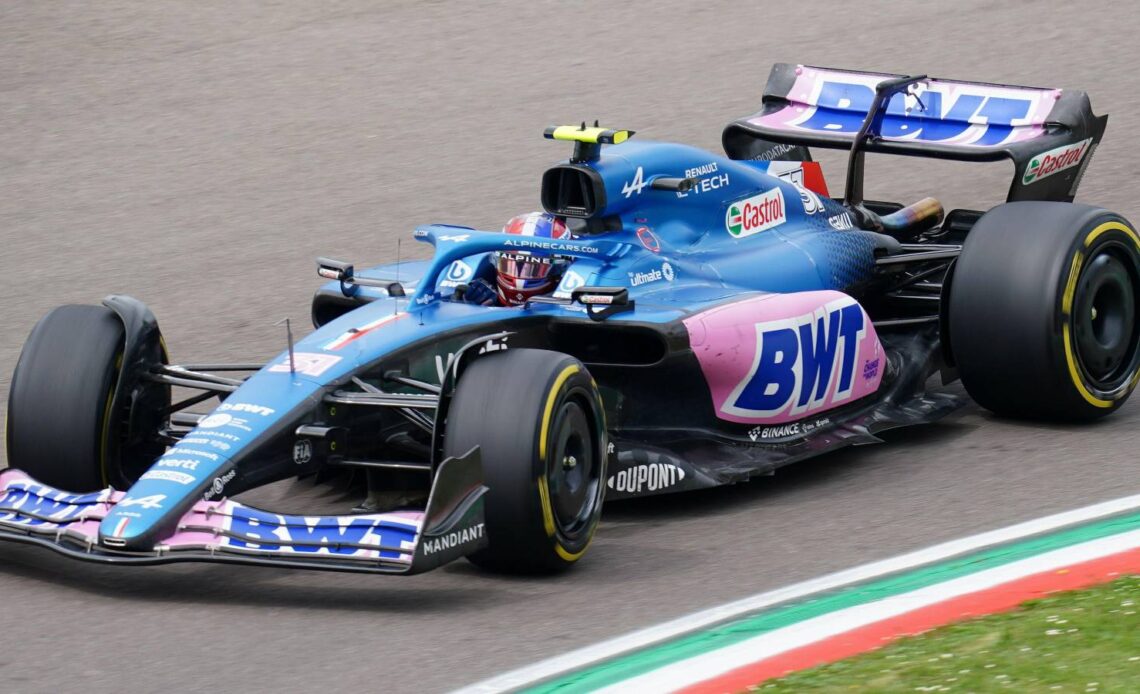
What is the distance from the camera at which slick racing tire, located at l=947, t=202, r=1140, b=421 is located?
7707 millimetres

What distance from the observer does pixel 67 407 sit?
6.86 meters

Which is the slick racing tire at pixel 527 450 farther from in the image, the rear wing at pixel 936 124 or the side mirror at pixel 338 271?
the rear wing at pixel 936 124

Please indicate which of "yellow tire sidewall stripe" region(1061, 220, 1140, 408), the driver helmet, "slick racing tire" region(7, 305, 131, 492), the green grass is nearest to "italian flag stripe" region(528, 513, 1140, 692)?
the green grass

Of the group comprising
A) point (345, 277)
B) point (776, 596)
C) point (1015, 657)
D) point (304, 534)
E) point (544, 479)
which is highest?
point (345, 277)

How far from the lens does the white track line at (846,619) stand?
17.1ft

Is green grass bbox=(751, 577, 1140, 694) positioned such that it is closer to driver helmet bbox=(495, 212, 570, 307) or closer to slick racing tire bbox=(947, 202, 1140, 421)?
slick racing tire bbox=(947, 202, 1140, 421)

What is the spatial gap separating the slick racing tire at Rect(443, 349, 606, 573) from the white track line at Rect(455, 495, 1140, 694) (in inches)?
24.4

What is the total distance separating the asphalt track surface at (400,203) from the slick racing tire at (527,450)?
0.48 feet

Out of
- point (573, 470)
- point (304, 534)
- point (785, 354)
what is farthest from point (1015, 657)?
point (785, 354)

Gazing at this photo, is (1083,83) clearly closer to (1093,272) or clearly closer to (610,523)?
(1093,272)

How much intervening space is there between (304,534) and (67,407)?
142 centimetres

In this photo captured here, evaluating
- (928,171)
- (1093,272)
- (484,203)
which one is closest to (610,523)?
(1093,272)

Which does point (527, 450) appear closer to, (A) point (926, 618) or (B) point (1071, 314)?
(A) point (926, 618)

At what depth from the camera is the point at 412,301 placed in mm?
7176
